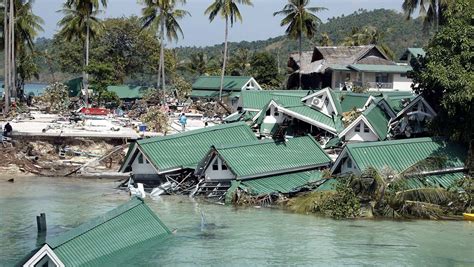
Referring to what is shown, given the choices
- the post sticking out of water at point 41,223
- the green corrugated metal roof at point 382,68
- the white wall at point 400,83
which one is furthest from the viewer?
the white wall at point 400,83

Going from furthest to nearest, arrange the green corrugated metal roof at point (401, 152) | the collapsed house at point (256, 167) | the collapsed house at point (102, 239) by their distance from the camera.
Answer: the collapsed house at point (256, 167) → the green corrugated metal roof at point (401, 152) → the collapsed house at point (102, 239)

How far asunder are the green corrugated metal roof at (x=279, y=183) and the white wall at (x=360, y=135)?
8597 millimetres

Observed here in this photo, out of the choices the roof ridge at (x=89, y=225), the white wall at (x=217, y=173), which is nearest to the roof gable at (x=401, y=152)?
the white wall at (x=217, y=173)

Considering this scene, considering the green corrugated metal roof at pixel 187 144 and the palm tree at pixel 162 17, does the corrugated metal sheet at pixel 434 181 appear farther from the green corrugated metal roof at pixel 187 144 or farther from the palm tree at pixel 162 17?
the palm tree at pixel 162 17

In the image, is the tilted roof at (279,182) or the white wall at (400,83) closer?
the tilted roof at (279,182)

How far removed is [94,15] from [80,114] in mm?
17539

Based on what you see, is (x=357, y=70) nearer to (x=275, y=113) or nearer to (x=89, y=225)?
(x=275, y=113)

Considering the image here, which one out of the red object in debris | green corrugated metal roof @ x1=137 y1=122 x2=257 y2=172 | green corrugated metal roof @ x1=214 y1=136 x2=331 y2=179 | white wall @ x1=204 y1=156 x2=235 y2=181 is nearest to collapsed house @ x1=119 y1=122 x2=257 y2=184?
green corrugated metal roof @ x1=137 y1=122 x2=257 y2=172

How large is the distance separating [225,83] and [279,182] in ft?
142

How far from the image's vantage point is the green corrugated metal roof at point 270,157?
3731 cm

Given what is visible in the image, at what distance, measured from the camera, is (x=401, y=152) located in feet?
122

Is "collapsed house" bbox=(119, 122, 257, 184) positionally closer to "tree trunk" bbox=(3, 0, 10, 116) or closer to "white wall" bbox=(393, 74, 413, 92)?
"tree trunk" bbox=(3, 0, 10, 116)

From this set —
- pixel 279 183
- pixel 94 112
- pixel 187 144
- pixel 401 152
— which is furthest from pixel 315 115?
pixel 94 112

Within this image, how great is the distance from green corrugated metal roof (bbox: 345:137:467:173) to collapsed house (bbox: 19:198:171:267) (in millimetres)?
11246
